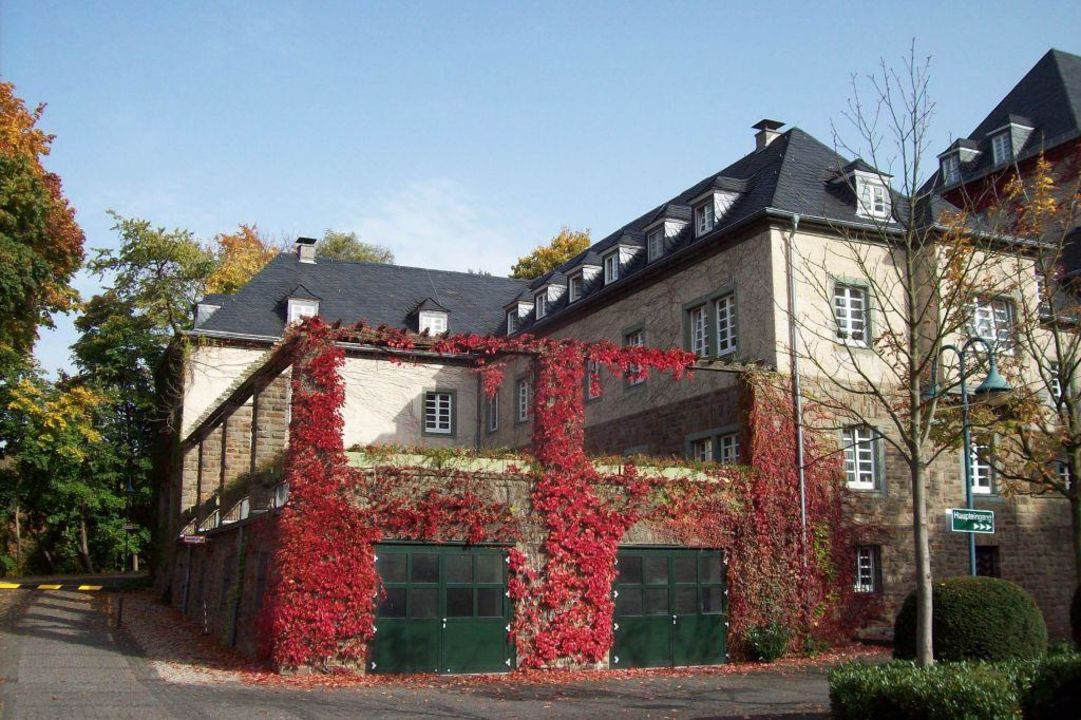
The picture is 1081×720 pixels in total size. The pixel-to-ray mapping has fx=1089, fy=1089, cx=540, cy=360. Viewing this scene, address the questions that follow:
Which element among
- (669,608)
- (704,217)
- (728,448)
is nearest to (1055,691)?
(669,608)

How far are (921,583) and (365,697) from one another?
7483 mm

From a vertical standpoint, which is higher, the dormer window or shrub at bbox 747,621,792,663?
the dormer window

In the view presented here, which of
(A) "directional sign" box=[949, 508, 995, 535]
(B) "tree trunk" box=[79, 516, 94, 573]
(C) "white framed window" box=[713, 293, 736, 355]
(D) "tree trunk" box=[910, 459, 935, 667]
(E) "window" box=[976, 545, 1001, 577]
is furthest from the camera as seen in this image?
(B) "tree trunk" box=[79, 516, 94, 573]

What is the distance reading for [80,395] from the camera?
36.2 meters

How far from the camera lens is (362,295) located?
36.1 meters

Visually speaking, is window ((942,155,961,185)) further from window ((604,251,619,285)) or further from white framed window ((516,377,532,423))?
white framed window ((516,377,532,423))

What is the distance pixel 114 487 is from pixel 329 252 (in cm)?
1873

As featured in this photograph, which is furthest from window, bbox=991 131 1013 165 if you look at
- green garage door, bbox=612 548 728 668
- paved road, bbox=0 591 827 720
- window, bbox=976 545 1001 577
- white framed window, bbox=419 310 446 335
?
paved road, bbox=0 591 827 720

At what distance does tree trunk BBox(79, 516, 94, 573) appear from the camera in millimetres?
40316

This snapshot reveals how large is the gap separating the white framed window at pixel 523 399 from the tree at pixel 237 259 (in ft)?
39.7

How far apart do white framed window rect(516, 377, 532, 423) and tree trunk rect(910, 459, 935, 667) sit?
20.1 meters

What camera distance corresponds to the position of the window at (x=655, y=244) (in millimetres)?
26719

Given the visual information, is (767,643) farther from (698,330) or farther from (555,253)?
(555,253)

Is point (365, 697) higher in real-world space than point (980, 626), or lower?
lower
